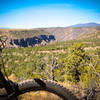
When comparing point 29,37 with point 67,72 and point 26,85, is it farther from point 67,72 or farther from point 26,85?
point 26,85

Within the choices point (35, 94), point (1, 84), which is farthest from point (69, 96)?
point (1, 84)

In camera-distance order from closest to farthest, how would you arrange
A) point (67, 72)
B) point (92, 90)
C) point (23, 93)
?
point (23, 93) → point (92, 90) → point (67, 72)

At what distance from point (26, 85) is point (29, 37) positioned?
169 m

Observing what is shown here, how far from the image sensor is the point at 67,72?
586 inches

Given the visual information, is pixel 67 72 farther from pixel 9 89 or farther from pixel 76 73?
pixel 9 89

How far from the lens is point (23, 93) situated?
10.8 ft

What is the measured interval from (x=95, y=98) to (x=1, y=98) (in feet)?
9.45

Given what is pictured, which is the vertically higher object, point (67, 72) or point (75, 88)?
point (75, 88)

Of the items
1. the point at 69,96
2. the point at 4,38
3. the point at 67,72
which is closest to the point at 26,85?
the point at 69,96

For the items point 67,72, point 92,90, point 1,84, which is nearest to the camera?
point 1,84

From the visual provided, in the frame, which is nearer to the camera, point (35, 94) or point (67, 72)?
point (35, 94)

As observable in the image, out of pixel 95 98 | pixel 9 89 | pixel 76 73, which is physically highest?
pixel 9 89

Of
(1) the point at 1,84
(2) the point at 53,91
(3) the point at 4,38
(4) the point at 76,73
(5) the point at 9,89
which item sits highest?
(3) the point at 4,38

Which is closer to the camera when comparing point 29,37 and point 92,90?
point 92,90
